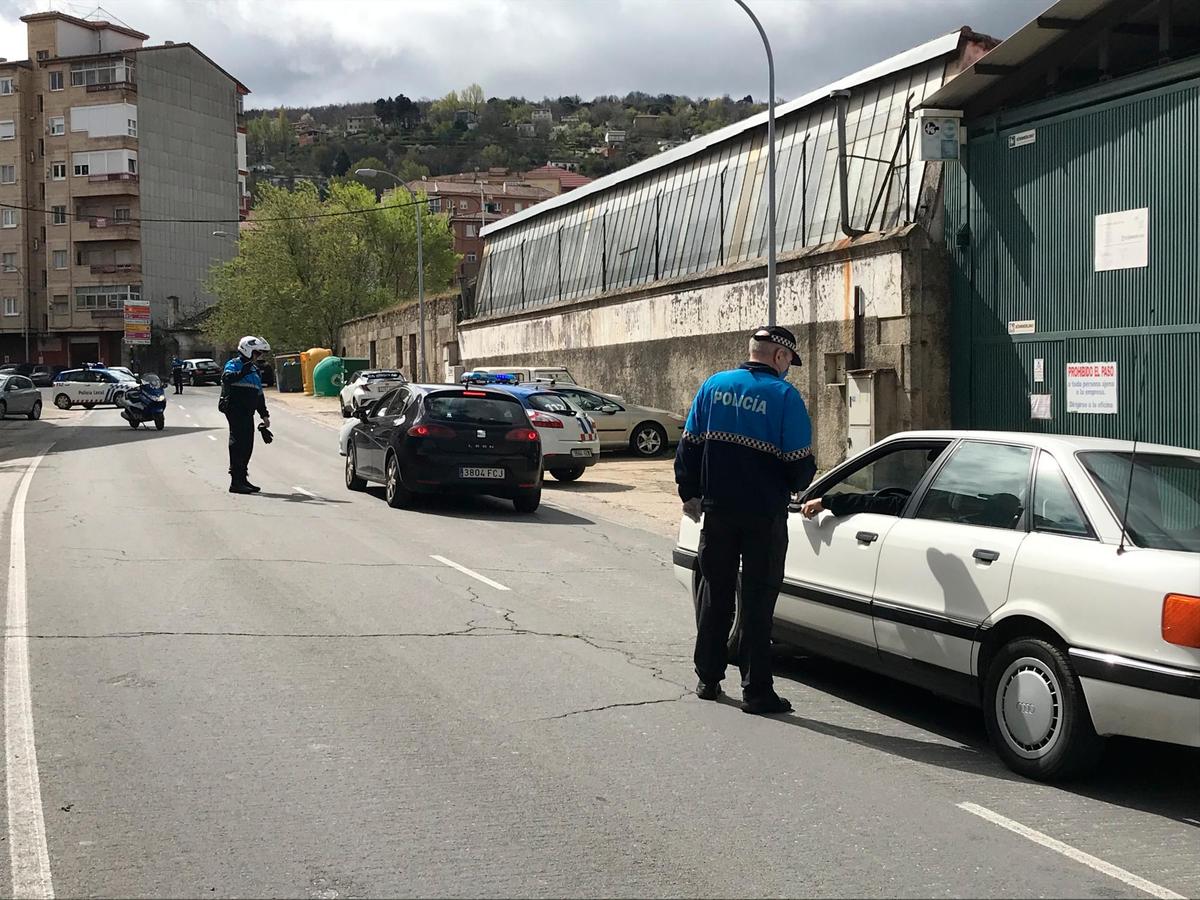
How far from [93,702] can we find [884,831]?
4.00 meters

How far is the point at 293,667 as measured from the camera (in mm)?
7566

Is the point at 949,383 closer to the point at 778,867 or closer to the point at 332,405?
the point at 778,867

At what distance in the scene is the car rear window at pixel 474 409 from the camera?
16.2 meters

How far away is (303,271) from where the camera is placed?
2891 inches

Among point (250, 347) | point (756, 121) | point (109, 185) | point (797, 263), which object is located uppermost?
point (109, 185)

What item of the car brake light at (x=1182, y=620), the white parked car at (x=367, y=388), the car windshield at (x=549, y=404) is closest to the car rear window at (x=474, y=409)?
the car windshield at (x=549, y=404)

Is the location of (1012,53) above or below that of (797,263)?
above

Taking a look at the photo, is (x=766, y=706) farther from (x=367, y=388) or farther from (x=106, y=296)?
(x=106, y=296)

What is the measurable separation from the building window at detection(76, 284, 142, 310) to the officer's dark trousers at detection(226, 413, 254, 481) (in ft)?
246

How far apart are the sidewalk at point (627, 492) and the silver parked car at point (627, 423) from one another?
11.8 inches

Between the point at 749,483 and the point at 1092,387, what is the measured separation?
11.3 metres

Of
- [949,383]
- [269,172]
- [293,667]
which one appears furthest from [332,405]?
[269,172]

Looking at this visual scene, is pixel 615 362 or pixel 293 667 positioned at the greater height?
pixel 615 362

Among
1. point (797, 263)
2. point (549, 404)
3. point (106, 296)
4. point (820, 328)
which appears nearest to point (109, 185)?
point (106, 296)
